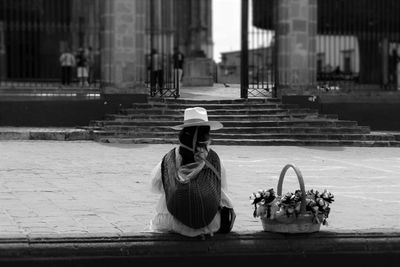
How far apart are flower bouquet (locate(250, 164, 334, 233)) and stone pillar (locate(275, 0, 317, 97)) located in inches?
461

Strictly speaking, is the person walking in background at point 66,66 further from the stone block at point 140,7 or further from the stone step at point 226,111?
the stone step at point 226,111

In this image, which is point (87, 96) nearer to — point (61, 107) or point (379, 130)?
point (61, 107)

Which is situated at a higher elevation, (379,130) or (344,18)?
(344,18)

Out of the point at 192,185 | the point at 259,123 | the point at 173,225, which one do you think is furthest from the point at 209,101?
the point at 192,185

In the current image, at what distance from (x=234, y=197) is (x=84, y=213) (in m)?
2.17

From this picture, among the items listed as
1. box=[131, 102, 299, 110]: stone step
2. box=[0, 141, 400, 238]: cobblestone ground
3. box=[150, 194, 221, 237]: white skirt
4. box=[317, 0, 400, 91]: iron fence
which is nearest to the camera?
box=[150, 194, 221, 237]: white skirt

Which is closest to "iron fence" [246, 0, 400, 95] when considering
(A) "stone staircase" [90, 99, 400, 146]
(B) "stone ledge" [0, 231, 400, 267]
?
(A) "stone staircase" [90, 99, 400, 146]

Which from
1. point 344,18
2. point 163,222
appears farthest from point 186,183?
point 344,18

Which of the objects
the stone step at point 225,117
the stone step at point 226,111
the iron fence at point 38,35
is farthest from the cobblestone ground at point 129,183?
the iron fence at point 38,35

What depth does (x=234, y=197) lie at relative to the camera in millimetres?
9586

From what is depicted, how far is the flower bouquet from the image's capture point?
686 cm

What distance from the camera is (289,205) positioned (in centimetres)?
684

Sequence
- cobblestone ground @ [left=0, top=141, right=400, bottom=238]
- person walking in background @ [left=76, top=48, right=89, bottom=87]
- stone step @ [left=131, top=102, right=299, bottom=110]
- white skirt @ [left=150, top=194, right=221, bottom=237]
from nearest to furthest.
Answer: white skirt @ [left=150, top=194, right=221, bottom=237] → cobblestone ground @ [left=0, top=141, right=400, bottom=238] → stone step @ [left=131, top=102, right=299, bottom=110] → person walking in background @ [left=76, top=48, right=89, bottom=87]

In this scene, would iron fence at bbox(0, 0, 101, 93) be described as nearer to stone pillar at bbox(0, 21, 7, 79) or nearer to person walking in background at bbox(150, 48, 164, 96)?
stone pillar at bbox(0, 21, 7, 79)
